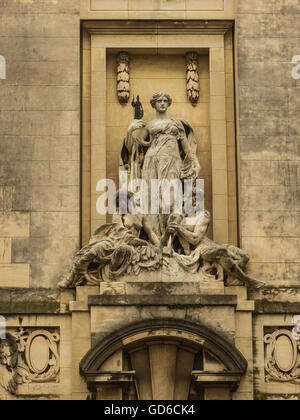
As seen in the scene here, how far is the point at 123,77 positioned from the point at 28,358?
5.25 m

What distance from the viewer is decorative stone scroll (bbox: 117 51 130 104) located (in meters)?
25.9

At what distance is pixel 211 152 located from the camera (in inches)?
1009

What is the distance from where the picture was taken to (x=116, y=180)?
25.5m

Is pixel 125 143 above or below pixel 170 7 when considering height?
below

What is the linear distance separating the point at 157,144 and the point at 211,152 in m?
1.03

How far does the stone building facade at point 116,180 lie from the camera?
78.3 ft

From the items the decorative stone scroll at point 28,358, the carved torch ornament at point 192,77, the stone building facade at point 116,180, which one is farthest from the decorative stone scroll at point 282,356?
the carved torch ornament at point 192,77

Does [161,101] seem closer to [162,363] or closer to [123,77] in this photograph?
[123,77]

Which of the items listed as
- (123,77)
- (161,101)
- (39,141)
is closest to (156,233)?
(161,101)

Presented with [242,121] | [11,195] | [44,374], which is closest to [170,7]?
[242,121]

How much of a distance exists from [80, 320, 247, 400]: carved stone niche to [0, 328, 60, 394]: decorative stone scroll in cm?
73

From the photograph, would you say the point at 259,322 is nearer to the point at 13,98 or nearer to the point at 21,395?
the point at 21,395

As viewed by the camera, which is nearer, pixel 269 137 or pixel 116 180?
pixel 269 137

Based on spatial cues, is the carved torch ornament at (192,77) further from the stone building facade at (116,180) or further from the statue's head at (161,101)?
the statue's head at (161,101)
